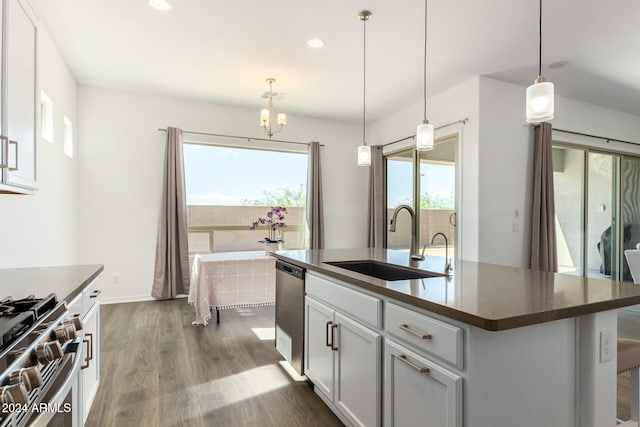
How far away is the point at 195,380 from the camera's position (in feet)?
Result: 8.38

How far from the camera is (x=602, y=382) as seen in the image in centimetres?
134

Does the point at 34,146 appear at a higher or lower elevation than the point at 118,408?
higher

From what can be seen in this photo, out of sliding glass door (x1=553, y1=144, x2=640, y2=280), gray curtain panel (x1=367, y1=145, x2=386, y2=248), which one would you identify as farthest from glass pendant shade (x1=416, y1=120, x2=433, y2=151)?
gray curtain panel (x1=367, y1=145, x2=386, y2=248)

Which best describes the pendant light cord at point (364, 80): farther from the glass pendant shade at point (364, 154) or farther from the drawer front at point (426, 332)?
the drawer front at point (426, 332)

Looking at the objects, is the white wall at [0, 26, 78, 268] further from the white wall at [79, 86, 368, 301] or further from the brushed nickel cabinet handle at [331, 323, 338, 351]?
the brushed nickel cabinet handle at [331, 323, 338, 351]

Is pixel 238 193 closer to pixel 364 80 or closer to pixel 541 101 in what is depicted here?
pixel 364 80

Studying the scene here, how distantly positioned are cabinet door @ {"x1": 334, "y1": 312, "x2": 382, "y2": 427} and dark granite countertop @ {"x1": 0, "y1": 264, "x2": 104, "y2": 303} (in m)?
1.27

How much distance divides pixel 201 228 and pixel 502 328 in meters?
4.85

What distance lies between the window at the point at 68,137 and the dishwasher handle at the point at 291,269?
3.02 m

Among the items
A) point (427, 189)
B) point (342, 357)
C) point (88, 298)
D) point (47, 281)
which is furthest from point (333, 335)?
point (427, 189)

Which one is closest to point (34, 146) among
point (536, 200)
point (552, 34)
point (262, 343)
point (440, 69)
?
point (262, 343)

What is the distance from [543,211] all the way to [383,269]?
298 cm

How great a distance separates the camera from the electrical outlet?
134 cm

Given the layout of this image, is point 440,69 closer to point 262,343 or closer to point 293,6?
point 293,6
